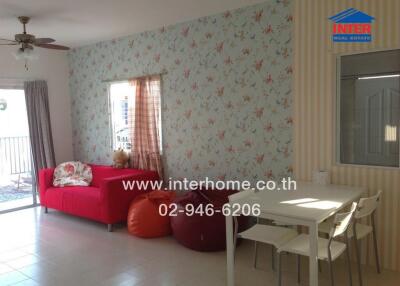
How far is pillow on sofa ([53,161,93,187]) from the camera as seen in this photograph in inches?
202

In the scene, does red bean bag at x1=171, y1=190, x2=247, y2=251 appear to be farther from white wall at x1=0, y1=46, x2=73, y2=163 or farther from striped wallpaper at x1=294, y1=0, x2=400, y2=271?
white wall at x1=0, y1=46, x2=73, y2=163

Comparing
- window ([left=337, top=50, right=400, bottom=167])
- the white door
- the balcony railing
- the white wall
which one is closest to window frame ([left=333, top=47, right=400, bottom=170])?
window ([left=337, top=50, right=400, bottom=167])

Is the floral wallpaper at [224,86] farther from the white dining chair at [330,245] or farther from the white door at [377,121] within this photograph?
the white dining chair at [330,245]

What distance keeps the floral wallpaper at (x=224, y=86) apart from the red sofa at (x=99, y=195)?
0.64 meters

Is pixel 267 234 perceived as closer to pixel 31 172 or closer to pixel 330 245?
pixel 330 245

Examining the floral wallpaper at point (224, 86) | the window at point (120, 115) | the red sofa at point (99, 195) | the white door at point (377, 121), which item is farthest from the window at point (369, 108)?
the window at point (120, 115)

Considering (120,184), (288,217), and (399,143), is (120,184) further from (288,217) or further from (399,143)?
(399,143)

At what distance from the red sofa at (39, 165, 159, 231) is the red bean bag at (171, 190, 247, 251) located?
84cm

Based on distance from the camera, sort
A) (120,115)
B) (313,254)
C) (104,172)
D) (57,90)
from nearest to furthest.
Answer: (313,254), (104,172), (120,115), (57,90)

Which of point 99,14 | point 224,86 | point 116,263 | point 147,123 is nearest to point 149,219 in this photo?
point 116,263

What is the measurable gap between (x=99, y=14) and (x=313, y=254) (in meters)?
3.24

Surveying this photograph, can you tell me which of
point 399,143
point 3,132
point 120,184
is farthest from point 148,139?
point 399,143

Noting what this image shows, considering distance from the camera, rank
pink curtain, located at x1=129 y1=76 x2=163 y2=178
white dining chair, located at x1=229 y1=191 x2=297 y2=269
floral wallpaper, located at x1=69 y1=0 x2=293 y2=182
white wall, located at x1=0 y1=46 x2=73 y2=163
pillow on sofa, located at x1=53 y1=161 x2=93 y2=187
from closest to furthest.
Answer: white dining chair, located at x1=229 y1=191 x2=297 y2=269
floral wallpaper, located at x1=69 y1=0 x2=293 y2=182
pink curtain, located at x1=129 y1=76 x2=163 y2=178
pillow on sofa, located at x1=53 y1=161 x2=93 y2=187
white wall, located at x1=0 y1=46 x2=73 y2=163

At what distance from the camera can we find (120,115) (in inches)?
214
